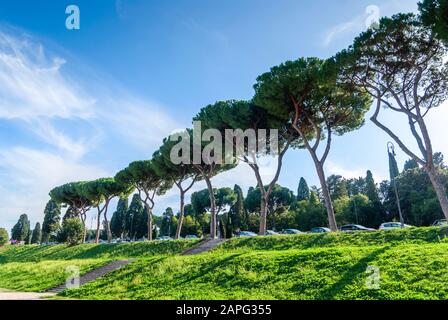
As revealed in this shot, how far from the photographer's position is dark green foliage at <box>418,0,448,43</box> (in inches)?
491

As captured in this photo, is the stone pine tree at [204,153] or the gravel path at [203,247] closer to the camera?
the gravel path at [203,247]

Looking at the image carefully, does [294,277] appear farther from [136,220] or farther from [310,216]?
[136,220]

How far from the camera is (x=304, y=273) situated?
1142 centimetres

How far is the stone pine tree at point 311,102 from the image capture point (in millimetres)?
19969

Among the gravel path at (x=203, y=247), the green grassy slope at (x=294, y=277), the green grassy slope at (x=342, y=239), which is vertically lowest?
the green grassy slope at (x=294, y=277)

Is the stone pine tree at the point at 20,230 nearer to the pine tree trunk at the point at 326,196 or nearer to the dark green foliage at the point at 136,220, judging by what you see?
the dark green foliage at the point at 136,220

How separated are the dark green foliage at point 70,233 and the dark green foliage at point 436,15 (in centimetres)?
4150

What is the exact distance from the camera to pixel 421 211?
3706 centimetres

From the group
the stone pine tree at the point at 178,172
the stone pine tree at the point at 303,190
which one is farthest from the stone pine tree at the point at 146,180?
the stone pine tree at the point at 303,190

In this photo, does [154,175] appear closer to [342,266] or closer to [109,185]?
[109,185]

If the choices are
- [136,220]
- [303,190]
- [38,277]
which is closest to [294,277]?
[38,277]

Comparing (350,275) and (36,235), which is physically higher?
(36,235)

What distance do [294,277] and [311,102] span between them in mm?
13366
